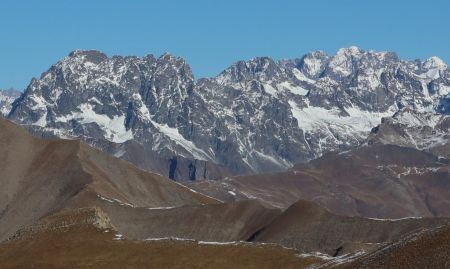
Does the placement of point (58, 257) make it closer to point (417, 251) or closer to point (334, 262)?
point (334, 262)

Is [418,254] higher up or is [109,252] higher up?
[109,252]

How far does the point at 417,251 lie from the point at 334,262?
22.1 m

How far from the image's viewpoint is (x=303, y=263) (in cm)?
12250

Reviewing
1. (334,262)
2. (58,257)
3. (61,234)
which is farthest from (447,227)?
(61,234)

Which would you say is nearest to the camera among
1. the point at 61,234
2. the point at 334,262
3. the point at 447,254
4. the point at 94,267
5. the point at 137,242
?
the point at 447,254

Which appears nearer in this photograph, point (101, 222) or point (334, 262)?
point (334, 262)

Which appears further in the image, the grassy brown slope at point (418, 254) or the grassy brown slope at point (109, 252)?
the grassy brown slope at point (109, 252)

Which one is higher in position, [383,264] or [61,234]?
[61,234]

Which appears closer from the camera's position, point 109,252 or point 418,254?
point 418,254

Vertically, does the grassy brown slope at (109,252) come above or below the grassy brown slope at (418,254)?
above

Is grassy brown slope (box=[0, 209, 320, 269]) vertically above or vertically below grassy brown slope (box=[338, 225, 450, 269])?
above

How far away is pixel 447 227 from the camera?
289 ft

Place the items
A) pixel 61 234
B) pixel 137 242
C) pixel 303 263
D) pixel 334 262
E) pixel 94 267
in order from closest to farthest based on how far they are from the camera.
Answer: pixel 334 262 → pixel 303 263 → pixel 94 267 → pixel 137 242 → pixel 61 234

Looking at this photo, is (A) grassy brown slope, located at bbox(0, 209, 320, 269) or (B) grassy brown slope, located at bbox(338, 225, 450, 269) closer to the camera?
(B) grassy brown slope, located at bbox(338, 225, 450, 269)
